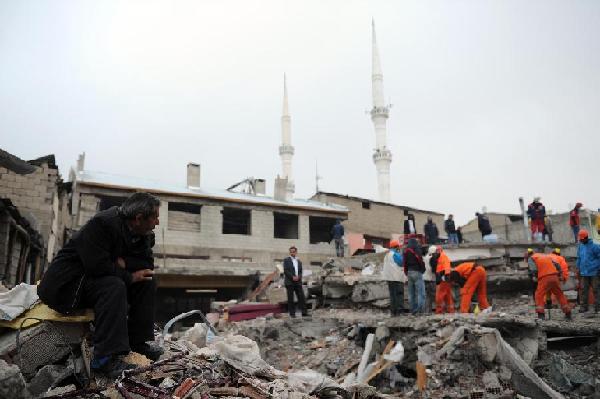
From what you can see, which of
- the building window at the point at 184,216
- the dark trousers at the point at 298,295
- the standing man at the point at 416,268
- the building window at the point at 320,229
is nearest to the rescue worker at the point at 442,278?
the standing man at the point at 416,268

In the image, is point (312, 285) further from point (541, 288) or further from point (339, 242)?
point (541, 288)

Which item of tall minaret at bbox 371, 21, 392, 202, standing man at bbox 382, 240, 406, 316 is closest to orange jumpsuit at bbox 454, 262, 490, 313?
standing man at bbox 382, 240, 406, 316

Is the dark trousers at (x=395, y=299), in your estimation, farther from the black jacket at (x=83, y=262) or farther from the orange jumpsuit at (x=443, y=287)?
the black jacket at (x=83, y=262)

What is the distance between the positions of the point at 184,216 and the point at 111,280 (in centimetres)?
1952

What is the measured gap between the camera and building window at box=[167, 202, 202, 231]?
72.8ft

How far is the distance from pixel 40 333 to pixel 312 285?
12.8m

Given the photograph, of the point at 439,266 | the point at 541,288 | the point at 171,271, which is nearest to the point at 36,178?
the point at 171,271

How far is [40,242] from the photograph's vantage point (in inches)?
498

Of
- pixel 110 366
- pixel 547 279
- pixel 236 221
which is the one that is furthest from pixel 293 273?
pixel 236 221

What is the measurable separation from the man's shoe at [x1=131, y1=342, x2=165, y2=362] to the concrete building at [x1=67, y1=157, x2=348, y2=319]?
14269mm

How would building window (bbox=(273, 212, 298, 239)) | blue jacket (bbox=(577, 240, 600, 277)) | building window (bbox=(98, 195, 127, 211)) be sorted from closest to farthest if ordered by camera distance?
blue jacket (bbox=(577, 240, 600, 277)), building window (bbox=(98, 195, 127, 211)), building window (bbox=(273, 212, 298, 239))

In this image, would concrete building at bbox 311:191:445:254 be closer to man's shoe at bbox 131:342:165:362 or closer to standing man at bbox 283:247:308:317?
standing man at bbox 283:247:308:317

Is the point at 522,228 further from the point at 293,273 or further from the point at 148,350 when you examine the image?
the point at 148,350

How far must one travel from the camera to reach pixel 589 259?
32.4 feet
